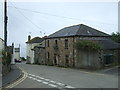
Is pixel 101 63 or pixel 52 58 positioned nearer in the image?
pixel 101 63

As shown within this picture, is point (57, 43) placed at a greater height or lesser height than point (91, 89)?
greater

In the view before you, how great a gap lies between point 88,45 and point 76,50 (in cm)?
291

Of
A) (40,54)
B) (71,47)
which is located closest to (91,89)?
(71,47)

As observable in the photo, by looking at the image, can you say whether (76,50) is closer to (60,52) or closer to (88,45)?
(88,45)

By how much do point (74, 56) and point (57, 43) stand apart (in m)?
6.56

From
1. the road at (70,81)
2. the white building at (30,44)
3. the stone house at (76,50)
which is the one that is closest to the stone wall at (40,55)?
the stone house at (76,50)

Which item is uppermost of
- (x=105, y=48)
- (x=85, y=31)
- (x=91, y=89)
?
(x=85, y=31)

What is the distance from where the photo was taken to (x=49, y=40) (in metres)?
41.5

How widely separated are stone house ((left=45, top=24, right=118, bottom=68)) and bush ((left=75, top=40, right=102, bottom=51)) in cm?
75

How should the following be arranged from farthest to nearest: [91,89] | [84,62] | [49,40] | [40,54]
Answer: [40,54] < [49,40] < [84,62] < [91,89]

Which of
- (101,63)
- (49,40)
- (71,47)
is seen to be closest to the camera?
(101,63)

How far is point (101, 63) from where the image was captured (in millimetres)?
29281

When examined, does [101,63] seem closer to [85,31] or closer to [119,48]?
[119,48]

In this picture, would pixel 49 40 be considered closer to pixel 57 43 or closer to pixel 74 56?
pixel 57 43
